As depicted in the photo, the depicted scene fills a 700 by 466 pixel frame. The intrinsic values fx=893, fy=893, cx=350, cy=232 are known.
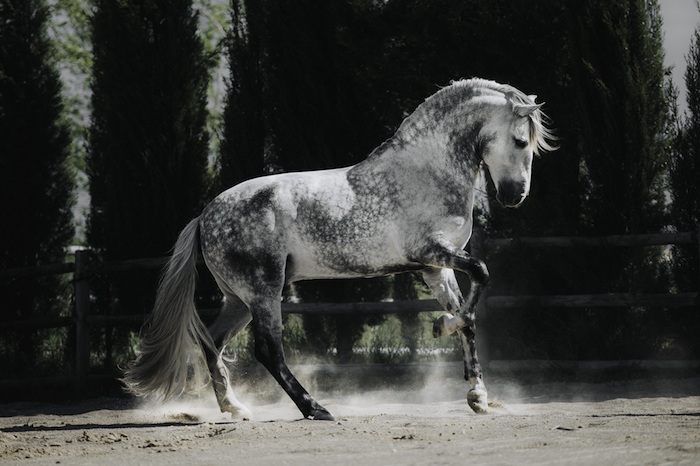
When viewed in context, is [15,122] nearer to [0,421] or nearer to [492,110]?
[0,421]

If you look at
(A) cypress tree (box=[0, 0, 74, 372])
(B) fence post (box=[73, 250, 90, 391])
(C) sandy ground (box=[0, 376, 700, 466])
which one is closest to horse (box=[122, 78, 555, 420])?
(C) sandy ground (box=[0, 376, 700, 466])

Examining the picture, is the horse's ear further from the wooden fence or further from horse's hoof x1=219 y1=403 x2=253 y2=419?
horse's hoof x1=219 y1=403 x2=253 y2=419

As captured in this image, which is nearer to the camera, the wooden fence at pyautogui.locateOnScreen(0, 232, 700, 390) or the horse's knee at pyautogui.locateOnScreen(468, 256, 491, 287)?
the horse's knee at pyautogui.locateOnScreen(468, 256, 491, 287)

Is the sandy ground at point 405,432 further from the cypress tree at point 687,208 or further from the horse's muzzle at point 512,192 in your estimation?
the horse's muzzle at point 512,192

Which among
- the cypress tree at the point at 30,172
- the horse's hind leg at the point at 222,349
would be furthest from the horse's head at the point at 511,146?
the cypress tree at the point at 30,172

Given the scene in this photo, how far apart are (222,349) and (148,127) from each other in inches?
148

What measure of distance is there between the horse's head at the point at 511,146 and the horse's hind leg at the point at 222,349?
1.96m

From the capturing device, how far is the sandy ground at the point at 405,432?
3973 millimetres

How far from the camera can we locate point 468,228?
5840 mm

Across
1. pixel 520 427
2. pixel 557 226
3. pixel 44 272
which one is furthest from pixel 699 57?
pixel 44 272

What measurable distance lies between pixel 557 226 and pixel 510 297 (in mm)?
820

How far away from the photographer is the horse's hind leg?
5.97 metres

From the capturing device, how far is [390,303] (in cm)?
831

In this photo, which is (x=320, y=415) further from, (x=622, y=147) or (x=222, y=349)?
(x=622, y=147)
